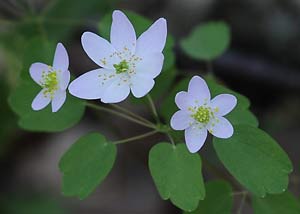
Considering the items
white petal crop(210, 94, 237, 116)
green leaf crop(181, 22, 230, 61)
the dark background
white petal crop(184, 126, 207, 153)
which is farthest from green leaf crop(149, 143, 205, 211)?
the dark background

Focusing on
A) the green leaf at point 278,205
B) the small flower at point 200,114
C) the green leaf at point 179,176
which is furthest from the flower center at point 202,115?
the green leaf at point 278,205

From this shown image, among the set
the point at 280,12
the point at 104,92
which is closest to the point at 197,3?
the point at 280,12

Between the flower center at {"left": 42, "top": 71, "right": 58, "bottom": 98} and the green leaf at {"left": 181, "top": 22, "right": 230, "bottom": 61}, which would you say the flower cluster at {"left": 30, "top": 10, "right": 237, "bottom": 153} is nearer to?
the flower center at {"left": 42, "top": 71, "right": 58, "bottom": 98}

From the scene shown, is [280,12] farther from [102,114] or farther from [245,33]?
[102,114]

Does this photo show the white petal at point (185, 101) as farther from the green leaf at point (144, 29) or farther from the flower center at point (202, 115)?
the green leaf at point (144, 29)

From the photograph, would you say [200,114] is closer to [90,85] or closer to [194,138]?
[194,138]
